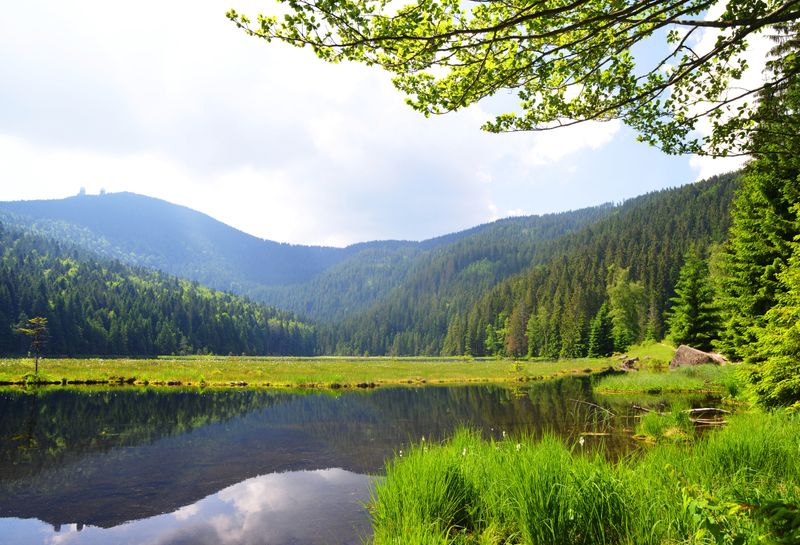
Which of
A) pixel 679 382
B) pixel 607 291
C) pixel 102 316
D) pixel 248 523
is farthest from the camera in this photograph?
pixel 102 316

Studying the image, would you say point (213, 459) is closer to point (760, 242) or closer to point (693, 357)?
point (760, 242)

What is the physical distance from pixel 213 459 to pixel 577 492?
45.2ft

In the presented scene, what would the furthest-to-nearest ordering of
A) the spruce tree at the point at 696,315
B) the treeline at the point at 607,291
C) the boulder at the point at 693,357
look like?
the treeline at the point at 607,291, the spruce tree at the point at 696,315, the boulder at the point at 693,357

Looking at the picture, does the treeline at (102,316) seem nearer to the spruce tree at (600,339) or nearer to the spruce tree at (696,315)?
the spruce tree at (600,339)

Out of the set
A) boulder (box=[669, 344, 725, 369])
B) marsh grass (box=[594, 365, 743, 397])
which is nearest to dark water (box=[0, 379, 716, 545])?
marsh grass (box=[594, 365, 743, 397])

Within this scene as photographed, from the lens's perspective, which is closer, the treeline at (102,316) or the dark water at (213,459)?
the dark water at (213,459)

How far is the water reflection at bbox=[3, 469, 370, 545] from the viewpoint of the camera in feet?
29.1

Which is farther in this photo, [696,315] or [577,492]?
[696,315]

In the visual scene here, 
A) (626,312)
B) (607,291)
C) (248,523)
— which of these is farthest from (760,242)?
(607,291)

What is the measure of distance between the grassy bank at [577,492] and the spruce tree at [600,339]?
93.0 m

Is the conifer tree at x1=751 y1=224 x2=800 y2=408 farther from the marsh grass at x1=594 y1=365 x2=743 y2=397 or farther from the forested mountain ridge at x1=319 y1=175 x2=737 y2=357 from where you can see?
the forested mountain ridge at x1=319 y1=175 x2=737 y2=357

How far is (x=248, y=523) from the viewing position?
32.7 ft

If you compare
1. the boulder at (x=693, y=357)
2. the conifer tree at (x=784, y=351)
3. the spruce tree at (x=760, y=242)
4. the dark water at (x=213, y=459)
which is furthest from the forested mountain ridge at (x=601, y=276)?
the dark water at (x=213, y=459)

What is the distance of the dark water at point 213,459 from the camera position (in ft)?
31.4
